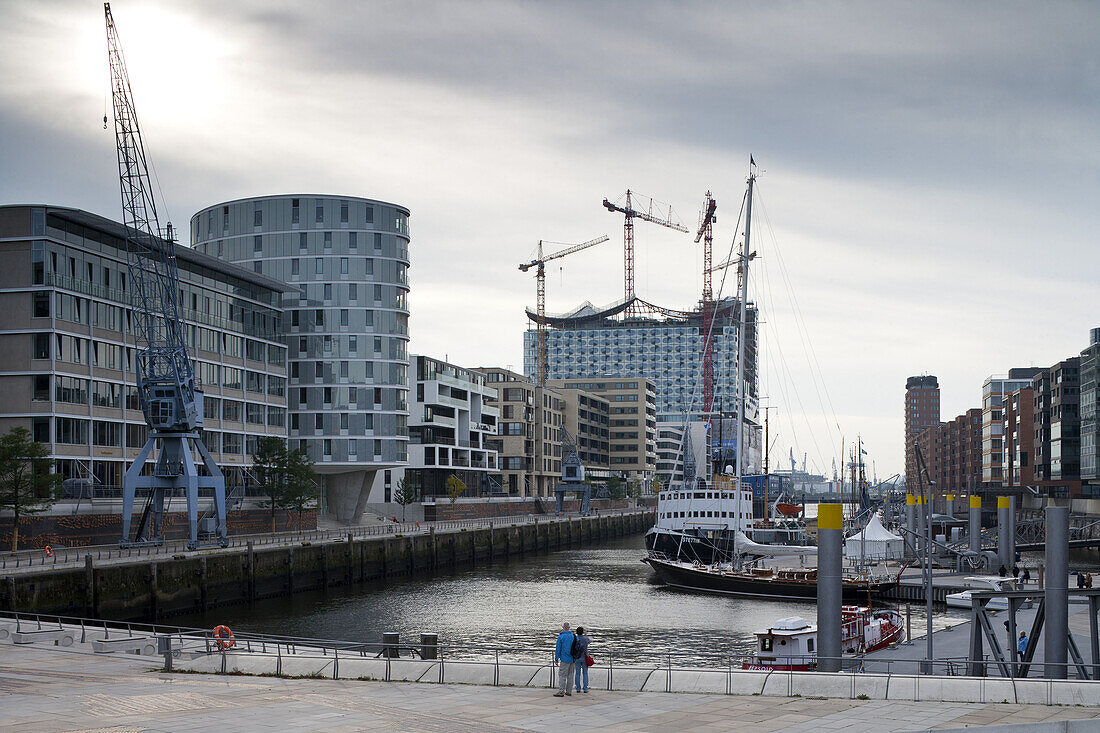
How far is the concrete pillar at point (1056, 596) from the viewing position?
27.7 m

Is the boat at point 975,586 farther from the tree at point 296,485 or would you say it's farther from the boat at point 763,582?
the tree at point 296,485

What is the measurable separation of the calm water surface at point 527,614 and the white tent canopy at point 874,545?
53.6ft

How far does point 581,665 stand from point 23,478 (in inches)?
2270

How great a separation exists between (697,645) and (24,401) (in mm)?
57767

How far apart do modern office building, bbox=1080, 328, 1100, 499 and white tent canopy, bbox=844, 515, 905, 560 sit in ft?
207

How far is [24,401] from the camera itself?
8606 centimetres

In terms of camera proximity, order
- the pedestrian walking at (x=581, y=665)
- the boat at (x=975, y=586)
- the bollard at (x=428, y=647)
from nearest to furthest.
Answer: the pedestrian walking at (x=581, y=665), the bollard at (x=428, y=647), the boat at (x=975, y=586)

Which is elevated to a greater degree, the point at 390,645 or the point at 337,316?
the point at 337,316

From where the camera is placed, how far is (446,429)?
15775 cm

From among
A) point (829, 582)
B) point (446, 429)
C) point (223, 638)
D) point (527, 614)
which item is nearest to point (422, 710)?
point (223, 638)

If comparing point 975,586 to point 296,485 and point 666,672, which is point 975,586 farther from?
point 296,485

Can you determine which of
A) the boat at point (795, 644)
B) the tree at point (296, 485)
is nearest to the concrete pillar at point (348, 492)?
the tree at point (296, 485)

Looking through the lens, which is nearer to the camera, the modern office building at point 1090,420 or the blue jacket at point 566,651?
the blue jacket at point 566,651

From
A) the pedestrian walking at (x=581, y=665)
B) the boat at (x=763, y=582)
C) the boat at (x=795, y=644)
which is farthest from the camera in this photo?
the boat at (x=763, y=582)
